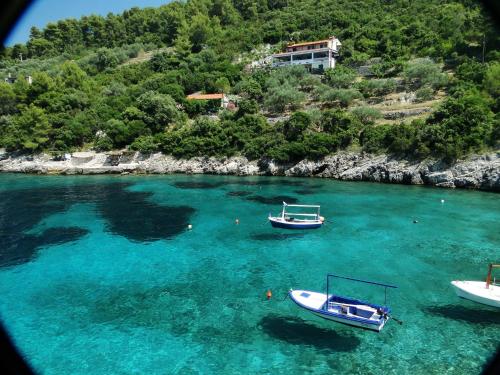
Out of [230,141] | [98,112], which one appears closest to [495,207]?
[230,141]

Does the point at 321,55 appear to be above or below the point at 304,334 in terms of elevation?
above

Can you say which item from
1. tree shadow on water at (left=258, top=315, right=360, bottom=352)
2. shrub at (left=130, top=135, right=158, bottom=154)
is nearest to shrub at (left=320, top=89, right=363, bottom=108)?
shrub at (left=130, top=135, right=158, bottom=154)

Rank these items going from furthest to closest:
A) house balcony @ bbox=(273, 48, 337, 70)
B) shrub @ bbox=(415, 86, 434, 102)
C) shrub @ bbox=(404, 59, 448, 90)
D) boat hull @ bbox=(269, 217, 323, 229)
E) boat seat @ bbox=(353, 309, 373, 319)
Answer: house balcony @ bbox=(273, 48, 337, 70)
shrub @ bbox=(404, 59, 448, 90)
shrub @ bbox=(415, 86, 434, 102)
boat hull @ bbox=(269, 217, 323, 229)
boat seat @ bbox=(353, 309, 373, 319)

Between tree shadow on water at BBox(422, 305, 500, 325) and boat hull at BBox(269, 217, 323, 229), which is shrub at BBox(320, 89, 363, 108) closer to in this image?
boat hull at BBox(269, 217, 323, 229)

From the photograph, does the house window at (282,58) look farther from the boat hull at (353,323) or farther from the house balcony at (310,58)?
the boat hull at (353,323)

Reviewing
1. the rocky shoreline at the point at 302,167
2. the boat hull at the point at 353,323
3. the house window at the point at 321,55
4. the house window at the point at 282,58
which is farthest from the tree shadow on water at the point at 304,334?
the house window at the point at 282,58

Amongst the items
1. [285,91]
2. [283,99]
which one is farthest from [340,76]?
[283,99]

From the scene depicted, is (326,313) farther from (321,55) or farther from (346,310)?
(321,55)
